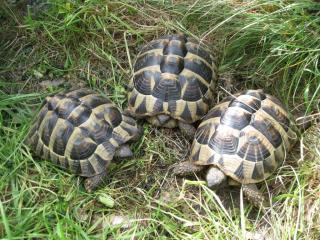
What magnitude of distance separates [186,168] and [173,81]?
0.60 m

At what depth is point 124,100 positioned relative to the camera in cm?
369

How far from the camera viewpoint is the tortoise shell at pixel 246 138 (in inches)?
121

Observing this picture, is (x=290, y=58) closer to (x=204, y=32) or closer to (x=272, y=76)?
(x=272, y=76)

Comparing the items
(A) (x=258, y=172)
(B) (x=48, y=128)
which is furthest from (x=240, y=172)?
(B) (x=48, y=128)

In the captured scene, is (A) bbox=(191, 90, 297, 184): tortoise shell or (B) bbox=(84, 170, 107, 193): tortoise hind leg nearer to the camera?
(A) bbox=(191, 90, 297, 184): tortoise shell

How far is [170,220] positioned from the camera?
305 centimetres

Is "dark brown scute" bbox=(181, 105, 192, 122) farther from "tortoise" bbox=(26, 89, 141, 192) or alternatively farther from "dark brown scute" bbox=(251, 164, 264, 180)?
"dark brown scute" bbox=(251, 164, 264, 180)

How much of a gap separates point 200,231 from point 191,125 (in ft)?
2.65

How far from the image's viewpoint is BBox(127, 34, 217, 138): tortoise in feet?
11.2

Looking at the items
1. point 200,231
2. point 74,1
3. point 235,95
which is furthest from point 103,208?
point 74,1

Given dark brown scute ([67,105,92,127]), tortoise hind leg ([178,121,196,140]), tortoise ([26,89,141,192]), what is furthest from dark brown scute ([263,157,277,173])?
dark brown scute ([67,105,92,127])

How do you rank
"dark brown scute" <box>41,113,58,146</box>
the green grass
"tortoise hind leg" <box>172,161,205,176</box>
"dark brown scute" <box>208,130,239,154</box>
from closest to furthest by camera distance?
1. the green grass
2. "dark brown scute" <box>208,130,239,154</box>
3. "tortoise hind leg" <box>172,161,205,176</box>
4. "dark brown scute" <box>41,113,58,146</box>

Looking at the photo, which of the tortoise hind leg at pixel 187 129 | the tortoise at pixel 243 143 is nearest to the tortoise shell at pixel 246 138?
the tortoise at pixel 243 143

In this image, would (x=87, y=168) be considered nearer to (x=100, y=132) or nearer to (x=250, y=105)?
(x=100, y=132)
